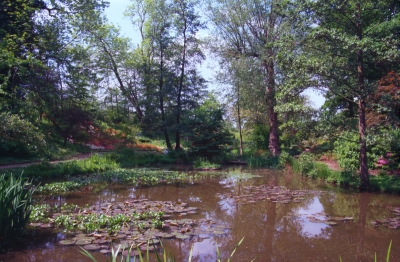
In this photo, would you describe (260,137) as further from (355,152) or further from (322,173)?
(355,152)

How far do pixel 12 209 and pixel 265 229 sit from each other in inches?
203

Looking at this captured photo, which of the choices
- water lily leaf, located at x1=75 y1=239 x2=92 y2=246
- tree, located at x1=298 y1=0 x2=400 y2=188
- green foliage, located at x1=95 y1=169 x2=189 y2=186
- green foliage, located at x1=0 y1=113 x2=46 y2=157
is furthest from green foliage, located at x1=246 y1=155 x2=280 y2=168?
water lily leaf, located at x1=75 y1=239 x2=92 y2=246

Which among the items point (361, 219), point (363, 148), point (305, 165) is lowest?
point (361, 219)

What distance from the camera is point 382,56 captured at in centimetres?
996

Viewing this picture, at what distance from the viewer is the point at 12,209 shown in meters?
5.50

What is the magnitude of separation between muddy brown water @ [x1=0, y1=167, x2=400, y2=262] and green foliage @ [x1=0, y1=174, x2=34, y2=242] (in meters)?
0.34

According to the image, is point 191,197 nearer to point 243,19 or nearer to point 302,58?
point 302,58

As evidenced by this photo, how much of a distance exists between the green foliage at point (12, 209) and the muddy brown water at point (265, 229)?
0.34 meters

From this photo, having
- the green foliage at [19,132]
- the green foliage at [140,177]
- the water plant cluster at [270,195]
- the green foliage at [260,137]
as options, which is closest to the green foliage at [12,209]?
the green foliage at [19,132]

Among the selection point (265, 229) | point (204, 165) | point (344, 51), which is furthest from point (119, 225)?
point (204, 165)

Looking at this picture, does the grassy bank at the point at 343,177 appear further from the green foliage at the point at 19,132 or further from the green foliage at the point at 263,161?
the green foliage at the point at 19,132

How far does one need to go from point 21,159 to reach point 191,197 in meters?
10.5

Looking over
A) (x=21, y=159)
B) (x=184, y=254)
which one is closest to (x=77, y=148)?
(x=21, y=159)

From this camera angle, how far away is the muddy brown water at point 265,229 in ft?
18.9
